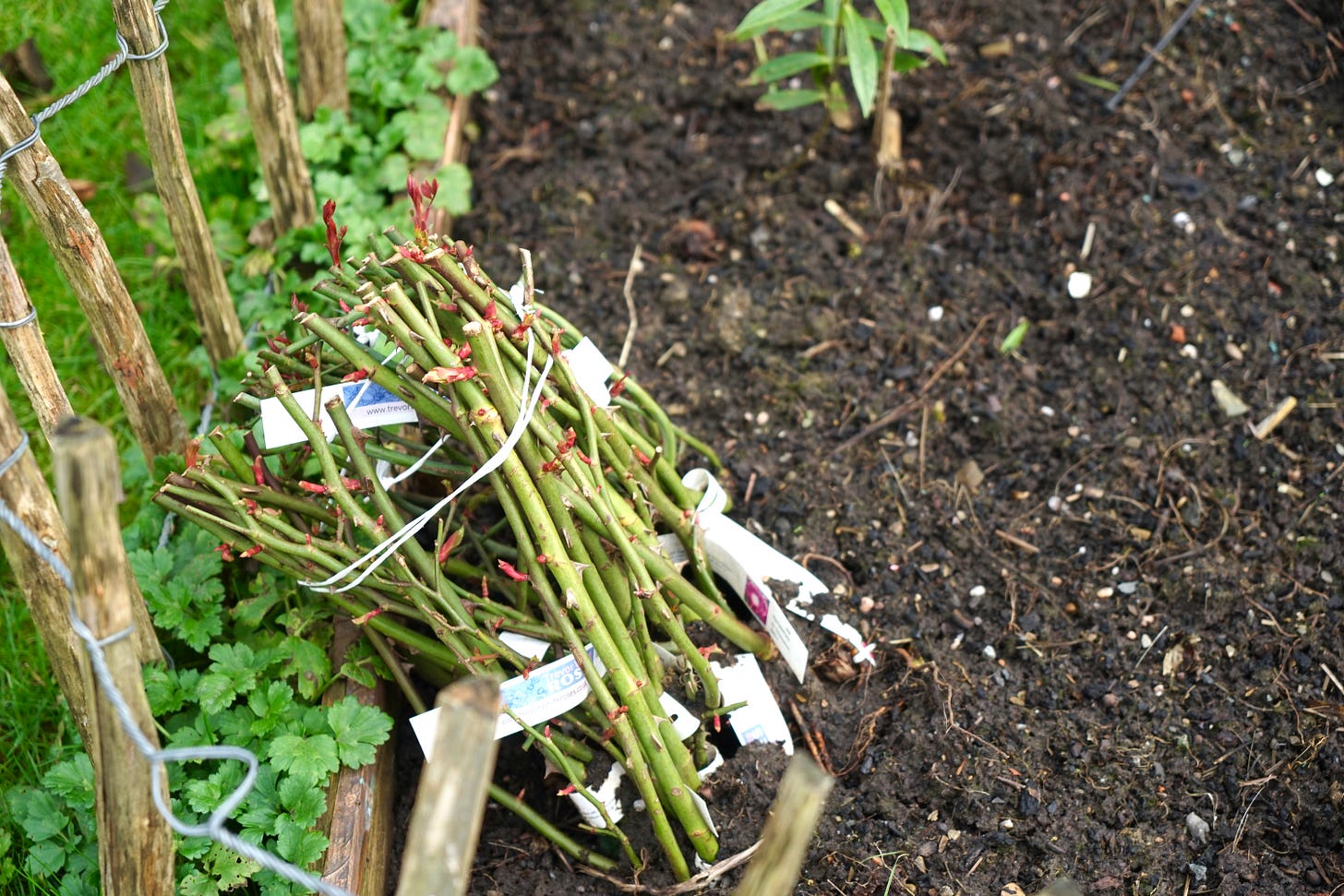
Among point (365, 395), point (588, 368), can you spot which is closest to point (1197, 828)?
point (588, 368)

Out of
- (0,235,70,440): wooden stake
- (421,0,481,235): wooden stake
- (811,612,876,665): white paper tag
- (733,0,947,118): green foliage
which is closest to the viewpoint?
(0,235,70,440): wooden stake

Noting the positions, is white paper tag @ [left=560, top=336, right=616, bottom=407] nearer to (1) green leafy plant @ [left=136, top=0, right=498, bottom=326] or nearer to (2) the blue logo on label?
(2) the blue logo on label

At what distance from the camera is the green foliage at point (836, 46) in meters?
2.50

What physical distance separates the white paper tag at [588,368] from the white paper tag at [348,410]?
0.95ft

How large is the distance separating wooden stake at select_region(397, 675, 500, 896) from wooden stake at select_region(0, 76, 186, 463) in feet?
4.29

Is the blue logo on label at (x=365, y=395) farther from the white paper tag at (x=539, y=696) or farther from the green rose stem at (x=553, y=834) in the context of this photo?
the green rose stem at (x=553, y=834)

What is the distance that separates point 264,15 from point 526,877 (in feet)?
6.39

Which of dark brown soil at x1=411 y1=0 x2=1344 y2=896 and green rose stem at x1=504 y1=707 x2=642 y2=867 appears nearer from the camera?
green rose stem at x1=504 y1=707 x2=642 y2=867

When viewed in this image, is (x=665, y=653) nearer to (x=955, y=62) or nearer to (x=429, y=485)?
(x=429, y=485)

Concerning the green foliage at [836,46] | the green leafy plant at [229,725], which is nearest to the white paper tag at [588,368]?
the green leafy plant at [229,725]

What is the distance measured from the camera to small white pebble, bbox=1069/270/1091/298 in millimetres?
2752

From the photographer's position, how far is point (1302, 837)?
1907 mm

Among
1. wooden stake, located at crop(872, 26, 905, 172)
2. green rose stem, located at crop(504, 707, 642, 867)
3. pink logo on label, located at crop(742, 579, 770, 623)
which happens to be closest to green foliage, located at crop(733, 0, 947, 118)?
wooden stake, located at crop(872, 26, 905, 172)

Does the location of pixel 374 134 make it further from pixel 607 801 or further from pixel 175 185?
pixel 607 801
